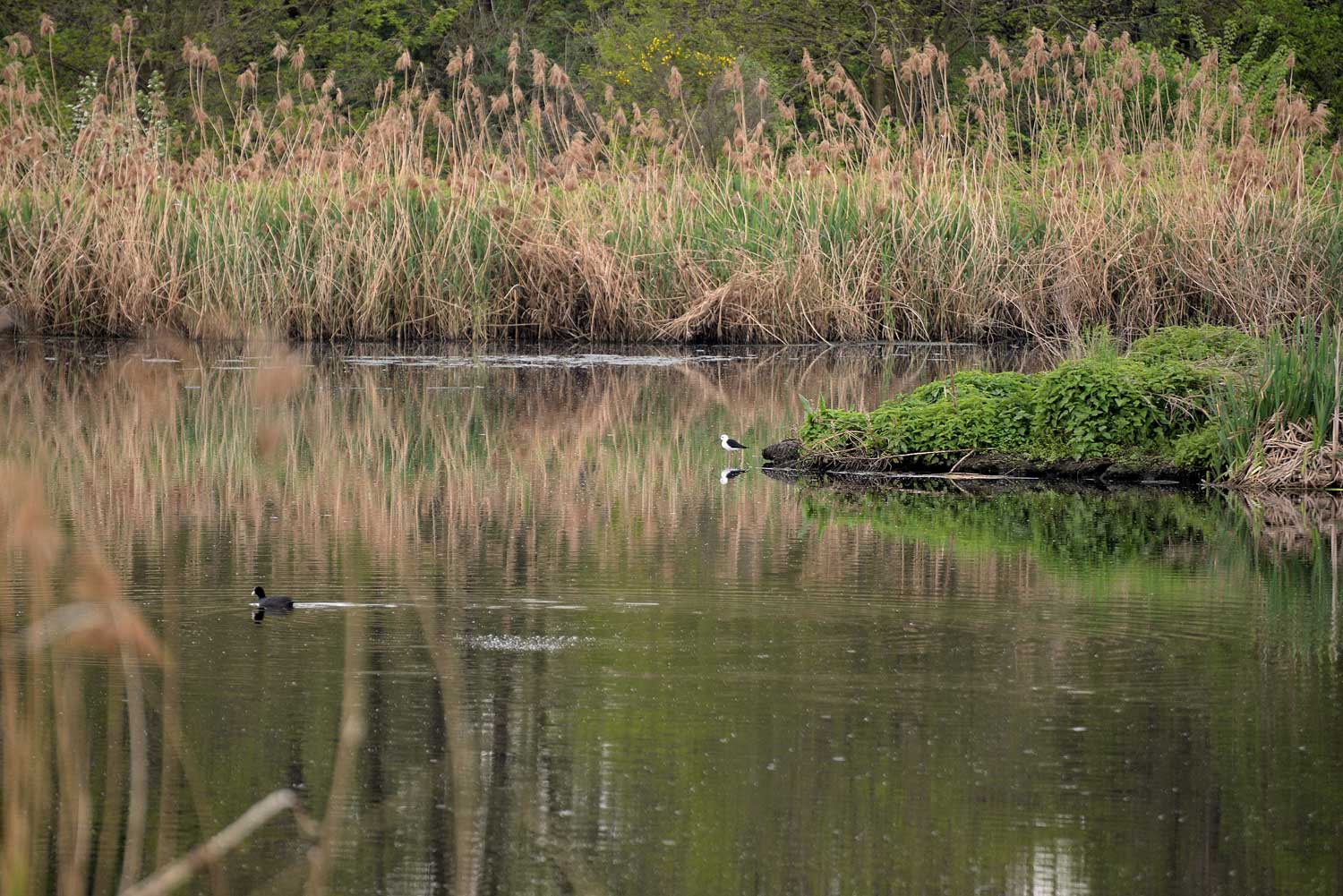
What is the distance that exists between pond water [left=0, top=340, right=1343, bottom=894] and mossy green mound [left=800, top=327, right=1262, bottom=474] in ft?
1.84

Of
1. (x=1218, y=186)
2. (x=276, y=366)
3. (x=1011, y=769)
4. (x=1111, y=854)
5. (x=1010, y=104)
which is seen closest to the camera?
(x=276, y=366)

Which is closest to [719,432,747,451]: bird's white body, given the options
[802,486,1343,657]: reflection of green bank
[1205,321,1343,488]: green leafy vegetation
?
[802,486,1343,657]: reflection of green bank

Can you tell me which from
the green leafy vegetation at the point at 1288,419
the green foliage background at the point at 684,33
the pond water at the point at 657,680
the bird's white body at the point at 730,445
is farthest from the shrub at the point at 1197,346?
the green foliage background at the point at 684,33

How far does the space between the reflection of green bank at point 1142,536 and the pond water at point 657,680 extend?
0.11 feet

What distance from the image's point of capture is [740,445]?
41.3 feet

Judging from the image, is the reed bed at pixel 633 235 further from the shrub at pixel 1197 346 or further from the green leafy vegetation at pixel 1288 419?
the green leafy vegetation at pixel 1288 419

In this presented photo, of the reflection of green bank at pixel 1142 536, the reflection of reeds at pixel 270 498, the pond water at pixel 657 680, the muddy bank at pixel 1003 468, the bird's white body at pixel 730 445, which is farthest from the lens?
the bird's white body at pixel 730 445

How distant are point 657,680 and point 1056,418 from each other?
232 inches

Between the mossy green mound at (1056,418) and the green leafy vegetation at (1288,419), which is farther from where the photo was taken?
the mossy green mound at (1056,418)

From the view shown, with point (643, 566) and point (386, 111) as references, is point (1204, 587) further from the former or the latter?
point (386, 111)

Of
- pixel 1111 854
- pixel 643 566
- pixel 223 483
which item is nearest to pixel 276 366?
pixel 1111 854

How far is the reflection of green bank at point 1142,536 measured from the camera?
25.8ft

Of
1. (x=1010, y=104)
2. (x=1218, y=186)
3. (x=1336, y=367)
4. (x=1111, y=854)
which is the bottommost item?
(x=1111, y=854)

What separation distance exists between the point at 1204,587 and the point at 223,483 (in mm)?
4892
